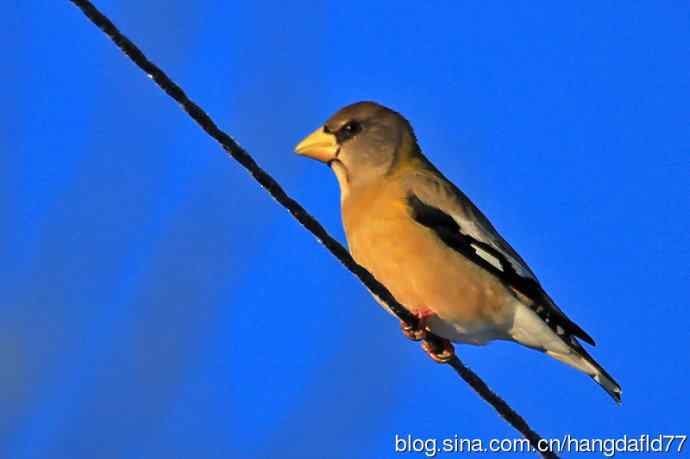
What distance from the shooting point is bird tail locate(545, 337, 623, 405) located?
6.02m

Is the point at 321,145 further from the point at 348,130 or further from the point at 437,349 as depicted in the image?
the point at 437,349

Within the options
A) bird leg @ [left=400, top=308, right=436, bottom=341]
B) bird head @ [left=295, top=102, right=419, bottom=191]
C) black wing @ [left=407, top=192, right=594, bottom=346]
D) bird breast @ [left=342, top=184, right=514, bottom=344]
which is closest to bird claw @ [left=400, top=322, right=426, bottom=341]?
bird leg @ [left=400, top=308, right=436, bottom=341]

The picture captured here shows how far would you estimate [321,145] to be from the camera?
23.2ft

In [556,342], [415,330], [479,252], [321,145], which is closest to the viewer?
[415,330]

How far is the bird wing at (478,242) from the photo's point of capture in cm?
605

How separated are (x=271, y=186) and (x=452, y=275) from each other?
2.61m

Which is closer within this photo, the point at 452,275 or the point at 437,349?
the point at 437,349

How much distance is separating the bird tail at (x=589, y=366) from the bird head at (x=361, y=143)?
147 cm

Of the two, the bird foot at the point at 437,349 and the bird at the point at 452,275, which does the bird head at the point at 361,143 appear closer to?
the bird at the point at 452,275

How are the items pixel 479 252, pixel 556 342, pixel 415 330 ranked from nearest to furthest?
pixel 415 330 → pixel 556 342 → pixel 479 252

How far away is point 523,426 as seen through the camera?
441 centimetres

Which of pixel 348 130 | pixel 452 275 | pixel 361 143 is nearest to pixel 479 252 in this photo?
pixel 452 275

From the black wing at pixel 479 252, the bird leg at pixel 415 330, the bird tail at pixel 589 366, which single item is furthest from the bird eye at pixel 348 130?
the bird tail at pixel 589 366

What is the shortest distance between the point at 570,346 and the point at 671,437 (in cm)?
68
